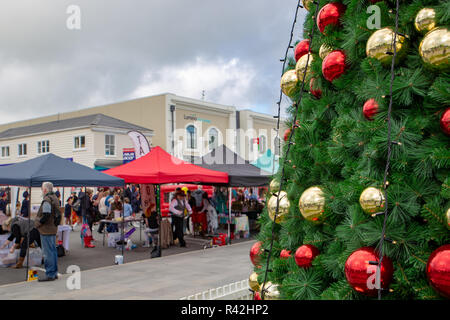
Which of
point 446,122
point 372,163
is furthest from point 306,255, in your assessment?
point 446,122

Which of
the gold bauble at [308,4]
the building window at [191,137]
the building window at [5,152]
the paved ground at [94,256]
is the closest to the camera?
the gold bauble at [308,4]

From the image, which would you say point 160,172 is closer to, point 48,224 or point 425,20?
point 48,224

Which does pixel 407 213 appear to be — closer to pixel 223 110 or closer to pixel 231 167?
pixel 231 167

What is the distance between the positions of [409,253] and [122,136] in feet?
91.0

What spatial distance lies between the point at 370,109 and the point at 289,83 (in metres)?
0.94

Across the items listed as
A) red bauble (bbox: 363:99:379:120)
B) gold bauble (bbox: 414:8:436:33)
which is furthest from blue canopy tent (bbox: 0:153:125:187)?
gold bauble (bbox: 414:8:436:33)

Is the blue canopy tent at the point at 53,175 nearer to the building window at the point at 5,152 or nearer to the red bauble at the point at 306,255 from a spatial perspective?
the red bauble at the point at 306,255

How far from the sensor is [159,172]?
10.0 m

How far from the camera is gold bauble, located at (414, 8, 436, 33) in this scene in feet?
6.02

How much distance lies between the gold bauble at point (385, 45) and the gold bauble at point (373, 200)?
649 mm

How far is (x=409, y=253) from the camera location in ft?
5.68

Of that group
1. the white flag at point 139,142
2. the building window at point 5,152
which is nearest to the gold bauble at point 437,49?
the white flag at point 139,142

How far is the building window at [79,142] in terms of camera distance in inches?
1083
